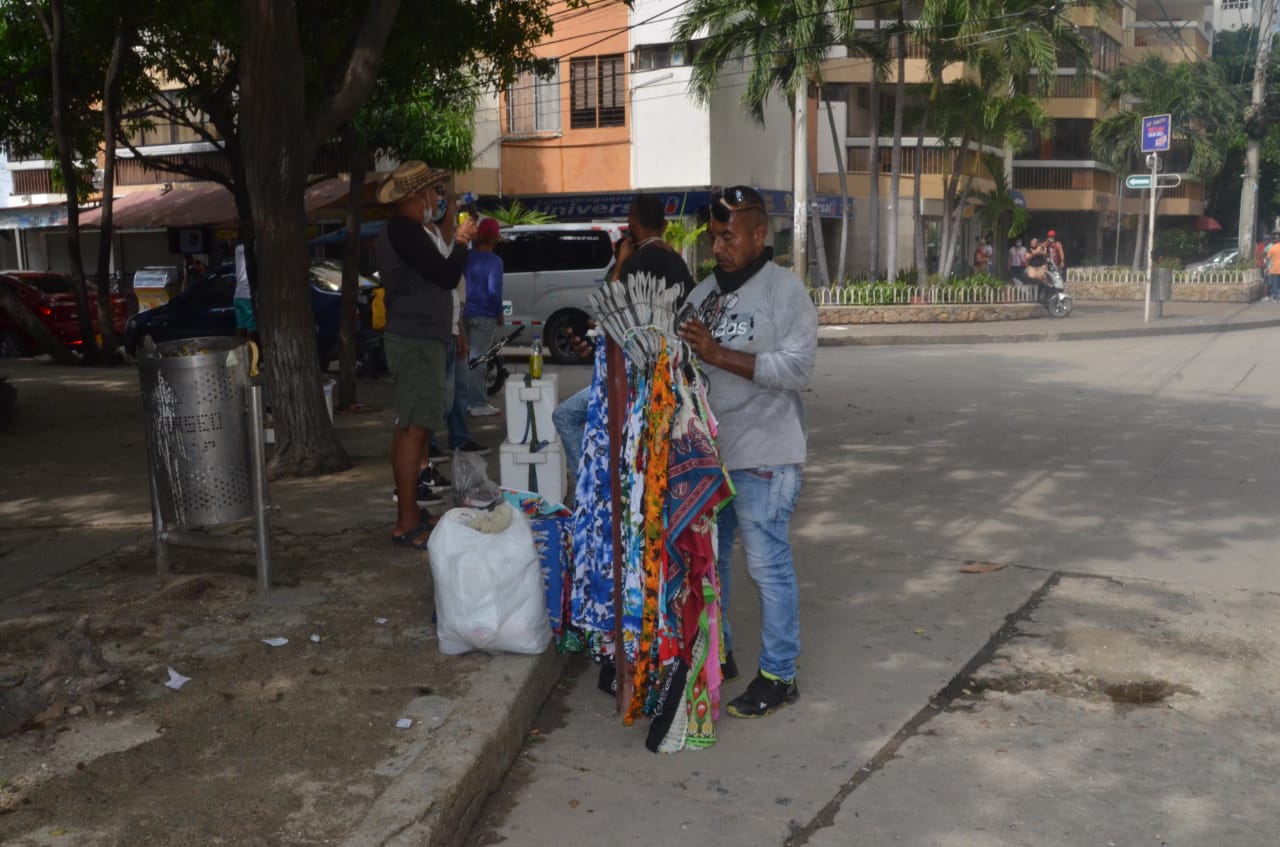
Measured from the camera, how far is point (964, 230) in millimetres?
52719

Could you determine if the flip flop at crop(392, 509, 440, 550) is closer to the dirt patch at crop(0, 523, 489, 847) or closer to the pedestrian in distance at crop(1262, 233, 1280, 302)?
the dirt patch at crop(0, 523, 489, 847)

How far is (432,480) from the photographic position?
799 centimetres

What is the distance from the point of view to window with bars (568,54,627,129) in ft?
105

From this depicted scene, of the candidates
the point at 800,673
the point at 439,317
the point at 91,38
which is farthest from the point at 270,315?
the point at 91,38

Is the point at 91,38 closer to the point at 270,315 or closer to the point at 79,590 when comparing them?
the point at 270,315

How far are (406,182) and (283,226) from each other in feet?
7.26

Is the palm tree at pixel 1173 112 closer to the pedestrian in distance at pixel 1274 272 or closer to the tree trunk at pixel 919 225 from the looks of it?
the pedestrian in distance at pixel 1274 272

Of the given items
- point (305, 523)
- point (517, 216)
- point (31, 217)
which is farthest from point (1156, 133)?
point (31, 217)

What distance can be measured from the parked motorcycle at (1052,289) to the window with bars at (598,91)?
10760 mm

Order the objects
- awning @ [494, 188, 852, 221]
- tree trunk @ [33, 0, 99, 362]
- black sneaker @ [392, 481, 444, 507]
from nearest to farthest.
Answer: black sneaker @ [392, 481, 444, 507], tree trunk @ [33, 0, 99, 362], awning @ [494, 188, 852, 221]

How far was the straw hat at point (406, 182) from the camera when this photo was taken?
21.8ft

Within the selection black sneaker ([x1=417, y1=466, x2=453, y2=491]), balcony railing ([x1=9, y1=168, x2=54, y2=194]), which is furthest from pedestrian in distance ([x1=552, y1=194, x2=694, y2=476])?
balcony railing ([x1=9, y1=168, x2=54, y2=194])

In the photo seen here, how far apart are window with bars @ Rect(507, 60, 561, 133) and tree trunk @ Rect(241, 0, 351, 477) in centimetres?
2464

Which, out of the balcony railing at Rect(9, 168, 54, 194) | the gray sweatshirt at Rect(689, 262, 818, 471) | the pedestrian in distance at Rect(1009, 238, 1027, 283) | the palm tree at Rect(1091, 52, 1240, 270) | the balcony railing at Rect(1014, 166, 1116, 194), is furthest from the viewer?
the balcony railing at Rect(1014, 166, 1116, 194)
